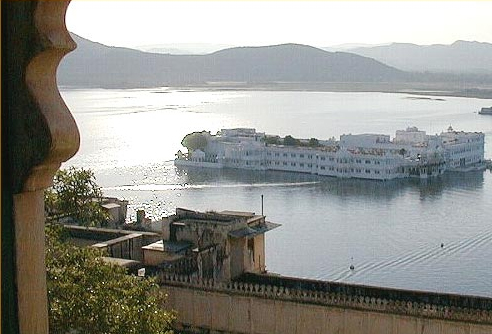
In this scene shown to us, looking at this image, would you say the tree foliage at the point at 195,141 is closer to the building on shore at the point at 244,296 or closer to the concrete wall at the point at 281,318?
the building on shore at the point at 244,296

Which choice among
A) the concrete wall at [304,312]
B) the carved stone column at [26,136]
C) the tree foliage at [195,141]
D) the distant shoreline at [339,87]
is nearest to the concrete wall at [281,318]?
the concrete wall at [304,312]

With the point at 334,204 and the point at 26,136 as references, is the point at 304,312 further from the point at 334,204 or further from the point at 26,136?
the point at 334,204

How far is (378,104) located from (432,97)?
11.1 m

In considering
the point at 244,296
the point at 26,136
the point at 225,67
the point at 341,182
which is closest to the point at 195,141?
the point at 341,182

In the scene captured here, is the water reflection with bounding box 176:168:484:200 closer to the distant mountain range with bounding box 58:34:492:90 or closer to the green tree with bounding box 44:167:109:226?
the green tree with bounding box 44:167:109:226

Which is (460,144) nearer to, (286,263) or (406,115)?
(286,263)

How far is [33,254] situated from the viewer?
82 cm

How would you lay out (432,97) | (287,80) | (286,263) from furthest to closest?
1. (287,80)
2. (432,97)
3. (286,263)

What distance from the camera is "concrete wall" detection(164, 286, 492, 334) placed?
5219 mm

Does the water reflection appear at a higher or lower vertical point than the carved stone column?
lower

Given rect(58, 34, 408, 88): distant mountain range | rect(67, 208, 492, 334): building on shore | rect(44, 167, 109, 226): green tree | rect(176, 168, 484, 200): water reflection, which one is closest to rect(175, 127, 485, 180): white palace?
rect(176, 168, 484, 200): water reflection

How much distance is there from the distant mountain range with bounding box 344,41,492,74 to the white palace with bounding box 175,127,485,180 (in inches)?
4133

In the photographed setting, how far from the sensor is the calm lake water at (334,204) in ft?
39.4

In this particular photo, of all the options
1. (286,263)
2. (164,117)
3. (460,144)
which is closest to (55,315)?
(286,263)
